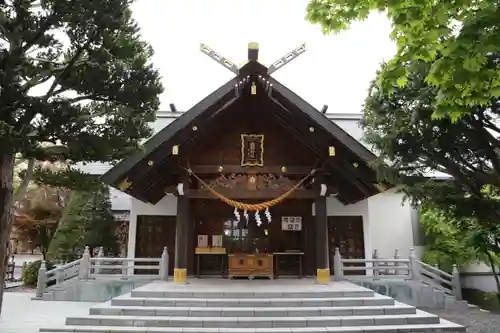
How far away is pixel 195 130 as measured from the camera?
10.9m

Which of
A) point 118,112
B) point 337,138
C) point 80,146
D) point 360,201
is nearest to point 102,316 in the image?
point 80,146

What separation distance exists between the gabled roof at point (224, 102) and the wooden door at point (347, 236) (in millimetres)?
3398

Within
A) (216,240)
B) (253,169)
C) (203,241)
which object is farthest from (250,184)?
(203,241)

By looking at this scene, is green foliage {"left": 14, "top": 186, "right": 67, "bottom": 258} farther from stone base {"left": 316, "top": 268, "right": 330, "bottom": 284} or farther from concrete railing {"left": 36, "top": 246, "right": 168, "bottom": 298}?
stone base {"left": 316, "top": 268, "right": 330, "bottom": 284}

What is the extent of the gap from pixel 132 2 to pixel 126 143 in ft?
8.21

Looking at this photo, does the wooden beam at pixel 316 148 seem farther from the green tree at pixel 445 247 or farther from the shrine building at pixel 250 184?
the green tree at pixel 445 247

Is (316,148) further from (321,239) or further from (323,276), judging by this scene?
(323,276)

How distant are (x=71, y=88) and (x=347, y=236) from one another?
10.7 metres

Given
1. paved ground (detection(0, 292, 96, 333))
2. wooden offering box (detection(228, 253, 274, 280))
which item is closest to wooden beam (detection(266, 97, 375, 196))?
wooden offering box (detection(228, 253, 274, 280))

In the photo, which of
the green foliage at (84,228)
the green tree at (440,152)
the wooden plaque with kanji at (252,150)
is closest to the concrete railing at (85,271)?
the green foliage at (84,228)

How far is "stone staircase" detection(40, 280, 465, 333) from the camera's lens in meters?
7.27

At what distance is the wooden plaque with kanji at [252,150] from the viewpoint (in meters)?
11.2

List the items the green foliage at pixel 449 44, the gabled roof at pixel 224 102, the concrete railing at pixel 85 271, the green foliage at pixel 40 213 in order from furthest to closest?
the green foliage at pixel 40 213 < the concrete railing at pixel 85 271 < the gabled roof at pixel 224 102 < the green foliage at pixel 449 44

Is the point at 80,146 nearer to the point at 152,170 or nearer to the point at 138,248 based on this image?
the point at 152,170
